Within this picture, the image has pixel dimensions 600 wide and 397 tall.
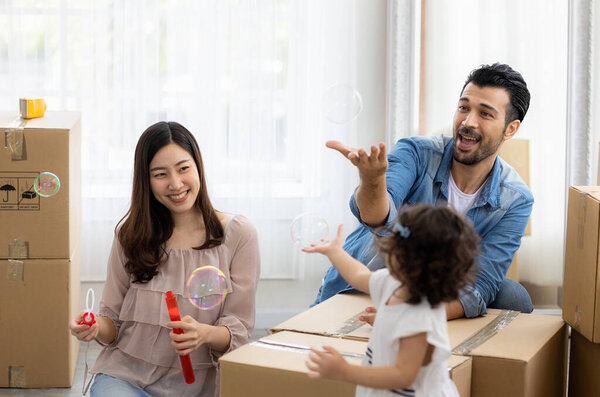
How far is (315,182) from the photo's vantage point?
327cm

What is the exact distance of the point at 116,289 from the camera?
1.83m

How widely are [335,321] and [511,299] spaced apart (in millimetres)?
620

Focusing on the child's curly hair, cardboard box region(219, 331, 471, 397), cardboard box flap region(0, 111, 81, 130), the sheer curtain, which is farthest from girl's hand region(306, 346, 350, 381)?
the sheer curtain

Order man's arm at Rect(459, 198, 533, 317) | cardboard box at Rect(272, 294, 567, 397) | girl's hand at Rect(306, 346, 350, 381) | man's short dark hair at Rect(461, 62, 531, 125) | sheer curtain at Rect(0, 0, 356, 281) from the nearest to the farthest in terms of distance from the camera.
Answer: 1. girl's hand at Rect(306, 346, 350, 381)
2. cardboard box at Rect(272, 294, 567, 397)
3. man's arm at Rect(459, 198, 533, 317)
4. man's short dark hair at Rect(461, 62, 531, 125)
5. sheer curtain at Rect(0, 0, 356, 281)

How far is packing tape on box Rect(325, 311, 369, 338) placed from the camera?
66.8 inches

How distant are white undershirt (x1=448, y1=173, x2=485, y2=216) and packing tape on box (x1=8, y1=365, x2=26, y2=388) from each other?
153cm

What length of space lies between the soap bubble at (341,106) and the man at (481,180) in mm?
544

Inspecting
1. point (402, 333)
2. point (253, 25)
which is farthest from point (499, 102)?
point (253, 25)

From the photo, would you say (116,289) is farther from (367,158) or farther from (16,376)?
(16,376)

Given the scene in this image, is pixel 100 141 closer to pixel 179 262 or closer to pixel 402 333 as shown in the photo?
pixel 179 262

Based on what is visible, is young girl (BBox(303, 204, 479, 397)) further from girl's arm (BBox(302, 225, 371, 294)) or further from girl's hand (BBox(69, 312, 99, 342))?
girl's hand (BBox(69, 312, 99, 342))

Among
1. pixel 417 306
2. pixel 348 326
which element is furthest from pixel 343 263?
pixel 348 326

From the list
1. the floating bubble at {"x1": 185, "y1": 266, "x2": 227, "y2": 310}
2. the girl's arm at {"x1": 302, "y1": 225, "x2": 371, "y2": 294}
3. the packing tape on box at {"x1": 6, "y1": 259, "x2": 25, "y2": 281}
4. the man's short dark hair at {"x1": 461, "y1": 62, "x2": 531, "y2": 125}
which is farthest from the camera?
the packing tape on box at {"x1": 6, "y1": 259, "x2": 25, "y2": 281}

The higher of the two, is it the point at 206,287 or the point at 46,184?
the point at 46,184
